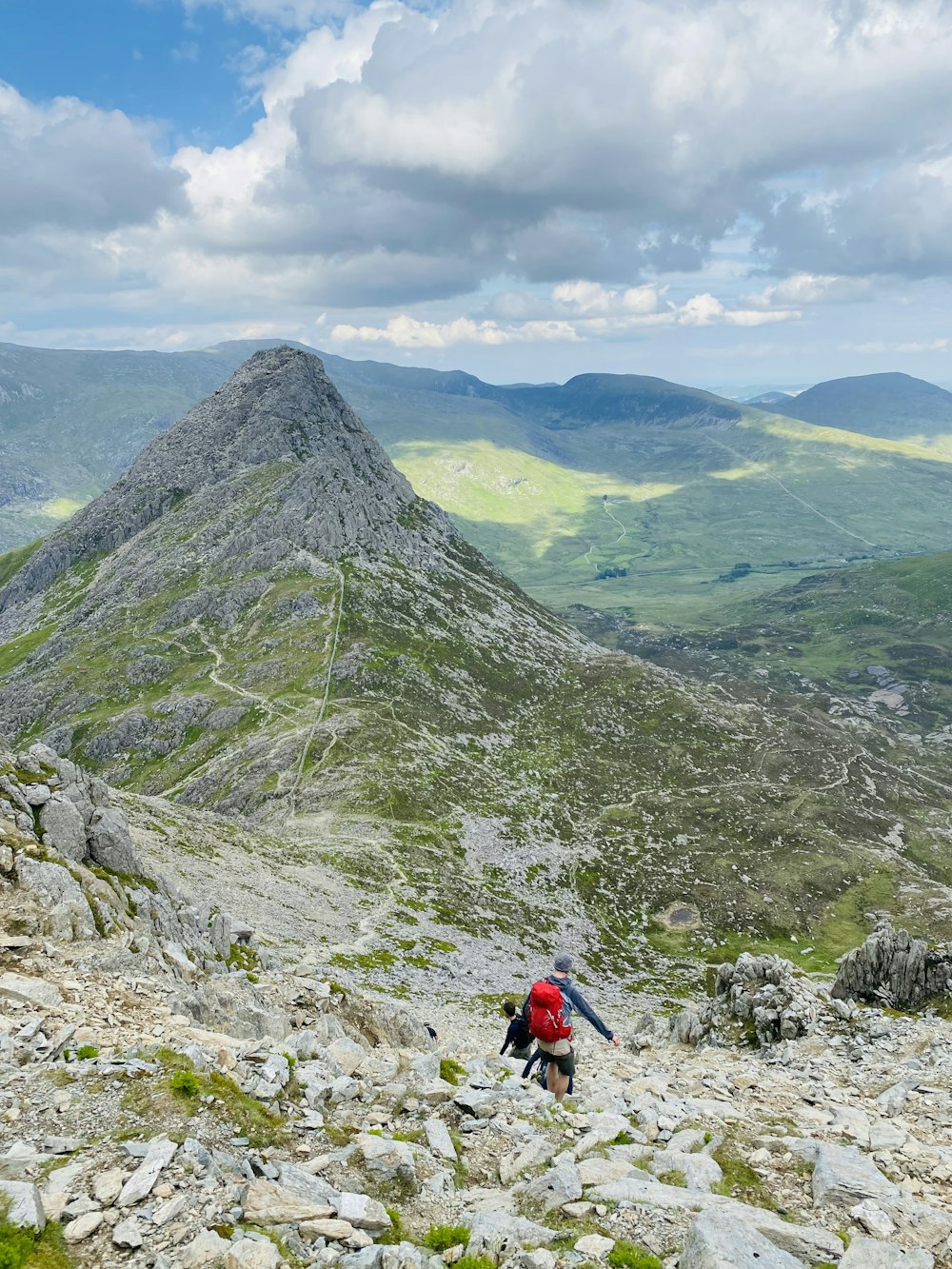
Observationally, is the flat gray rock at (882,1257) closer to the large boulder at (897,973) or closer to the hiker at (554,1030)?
the hiker at (554,1030)

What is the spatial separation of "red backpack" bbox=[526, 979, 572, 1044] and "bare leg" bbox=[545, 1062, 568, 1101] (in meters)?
1.10

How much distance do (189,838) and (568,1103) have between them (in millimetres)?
76219

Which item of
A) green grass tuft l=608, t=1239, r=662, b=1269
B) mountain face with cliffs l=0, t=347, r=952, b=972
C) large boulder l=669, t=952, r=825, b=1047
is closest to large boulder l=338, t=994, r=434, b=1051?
large boulder l=669, t=952, r=825, b=1047

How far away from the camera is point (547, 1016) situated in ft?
80.3

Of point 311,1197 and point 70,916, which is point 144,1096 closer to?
point 311,1197

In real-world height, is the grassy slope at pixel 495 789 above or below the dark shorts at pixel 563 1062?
below

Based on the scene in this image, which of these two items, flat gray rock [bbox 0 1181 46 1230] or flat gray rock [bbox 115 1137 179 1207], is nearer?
flat gray rock [bbox 0 1181 46 1230]

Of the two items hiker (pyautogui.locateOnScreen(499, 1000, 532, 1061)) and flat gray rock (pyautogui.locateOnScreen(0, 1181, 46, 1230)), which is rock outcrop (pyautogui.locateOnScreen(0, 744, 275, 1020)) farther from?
flat gray rock (pyautogui.locateOnScreen(0, 1181, 46, 1230))

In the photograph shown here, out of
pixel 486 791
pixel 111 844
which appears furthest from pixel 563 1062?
pixel 486 791

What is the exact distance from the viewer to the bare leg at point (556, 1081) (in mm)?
24516

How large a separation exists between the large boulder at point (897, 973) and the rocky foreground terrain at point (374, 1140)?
36.5 ft

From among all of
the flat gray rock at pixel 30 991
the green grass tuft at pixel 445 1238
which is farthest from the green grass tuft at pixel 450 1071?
the flat gray rock at pixel 30 991

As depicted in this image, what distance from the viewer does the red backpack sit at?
80.4ft

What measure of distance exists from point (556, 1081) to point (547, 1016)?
2.33 m
